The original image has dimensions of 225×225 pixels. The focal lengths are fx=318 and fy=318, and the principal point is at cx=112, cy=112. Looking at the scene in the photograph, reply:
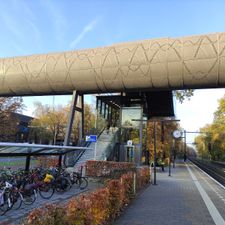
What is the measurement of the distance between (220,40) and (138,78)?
20.1 feet

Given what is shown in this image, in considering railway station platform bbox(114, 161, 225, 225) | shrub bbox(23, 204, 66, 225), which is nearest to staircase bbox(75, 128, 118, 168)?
railway station platform bbox(114, 161, 225, 225)

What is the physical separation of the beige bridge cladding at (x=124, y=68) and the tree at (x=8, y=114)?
17.9 m

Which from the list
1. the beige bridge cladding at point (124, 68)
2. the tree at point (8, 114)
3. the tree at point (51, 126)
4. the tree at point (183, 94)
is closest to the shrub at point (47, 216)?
the beige bridge cladding at point (124, 68)

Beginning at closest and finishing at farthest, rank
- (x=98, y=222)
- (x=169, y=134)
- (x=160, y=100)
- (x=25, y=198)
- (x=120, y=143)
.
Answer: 1. (x=98, y=222)
2. (x=25, y=198)
3. (x=120, y=143)
4. (x=160, y=100)
5. (x=169, y=134)

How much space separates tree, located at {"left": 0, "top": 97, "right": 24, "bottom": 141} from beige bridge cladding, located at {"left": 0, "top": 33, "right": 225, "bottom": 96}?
58.7ft

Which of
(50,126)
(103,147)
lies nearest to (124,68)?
(103,147)

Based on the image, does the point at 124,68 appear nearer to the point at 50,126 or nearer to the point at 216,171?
the point at 216,171

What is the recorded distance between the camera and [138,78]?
76.2 feet

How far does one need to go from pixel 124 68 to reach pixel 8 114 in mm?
28555

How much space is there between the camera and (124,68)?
23.2 metres

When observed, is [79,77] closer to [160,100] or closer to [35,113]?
[160,100]

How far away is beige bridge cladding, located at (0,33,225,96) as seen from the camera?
69.5 feet

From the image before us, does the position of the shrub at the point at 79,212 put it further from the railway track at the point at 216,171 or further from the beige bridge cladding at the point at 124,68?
the railway track at the point at 216,171

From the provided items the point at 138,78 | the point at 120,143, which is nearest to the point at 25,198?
the point at 138,78
